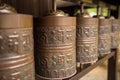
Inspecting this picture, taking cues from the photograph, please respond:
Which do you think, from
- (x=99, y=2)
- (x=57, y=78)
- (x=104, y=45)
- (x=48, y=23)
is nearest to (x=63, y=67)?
(x=57, y=78)

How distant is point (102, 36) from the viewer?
2.35 ft

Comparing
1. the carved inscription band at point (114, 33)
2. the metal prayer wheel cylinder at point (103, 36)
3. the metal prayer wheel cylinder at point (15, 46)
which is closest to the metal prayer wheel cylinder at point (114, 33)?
the carved inscription band at point (114, 33)

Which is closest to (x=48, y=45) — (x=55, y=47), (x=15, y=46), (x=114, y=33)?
(x=55, y=47)

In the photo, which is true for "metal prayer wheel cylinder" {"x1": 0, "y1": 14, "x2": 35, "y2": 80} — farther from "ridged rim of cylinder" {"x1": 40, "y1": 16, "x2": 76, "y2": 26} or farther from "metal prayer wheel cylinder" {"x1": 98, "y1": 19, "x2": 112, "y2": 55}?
"metal prayer wheel cylinder" {"x1": 98, "y1": 19, "x2": 112, "y2": 55}

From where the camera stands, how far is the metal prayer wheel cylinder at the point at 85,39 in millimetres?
562

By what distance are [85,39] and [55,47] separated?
0.17m

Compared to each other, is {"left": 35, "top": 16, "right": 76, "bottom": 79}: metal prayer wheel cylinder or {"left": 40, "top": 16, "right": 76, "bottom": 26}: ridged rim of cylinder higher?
{"left": 40, "top": 16, "right": 76, "bottom": 26}: ridged rim of cylinder

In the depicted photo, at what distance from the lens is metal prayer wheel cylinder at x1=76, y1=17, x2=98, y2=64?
0.56 m

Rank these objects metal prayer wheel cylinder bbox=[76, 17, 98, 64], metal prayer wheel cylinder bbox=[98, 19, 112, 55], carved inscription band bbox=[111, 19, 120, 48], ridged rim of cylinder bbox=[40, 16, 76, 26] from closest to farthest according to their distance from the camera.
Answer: ridged rim of cylinder bbox=[40, 16, 76, 26] → metal prayer wheel cylinder bbox=[76, 17, 98, 64] → metal prayer wheel cylinder bbox=[98, 19, 112, 55] → carved inscription band bbox=[111, 19, 120, 48]

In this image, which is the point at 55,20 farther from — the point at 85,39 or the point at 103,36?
the point at 103,36

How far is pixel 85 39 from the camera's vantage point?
22.6 inches

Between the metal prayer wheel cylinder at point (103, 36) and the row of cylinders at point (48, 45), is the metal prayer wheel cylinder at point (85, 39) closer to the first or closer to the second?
the row of cylinders at point (48, 45)

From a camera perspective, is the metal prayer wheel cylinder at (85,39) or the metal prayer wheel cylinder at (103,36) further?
the metal prayer wheel cylinder at (103,36)

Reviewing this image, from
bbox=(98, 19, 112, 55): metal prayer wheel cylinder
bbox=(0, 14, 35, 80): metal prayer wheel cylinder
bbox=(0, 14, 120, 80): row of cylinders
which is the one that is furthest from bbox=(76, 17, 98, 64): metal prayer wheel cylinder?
bbox=(0, 14, 35, 80): metal prayer wheel cylinder
